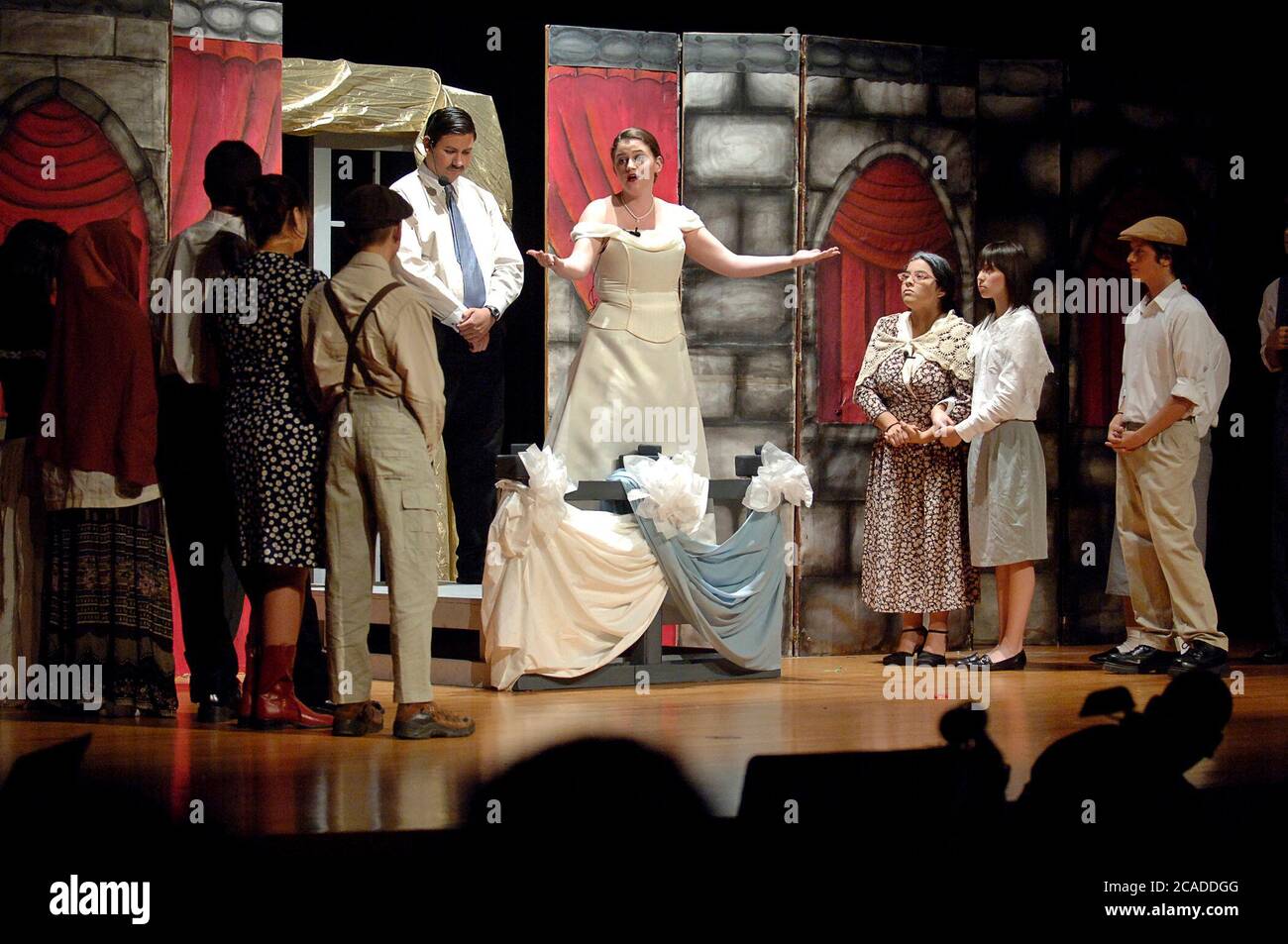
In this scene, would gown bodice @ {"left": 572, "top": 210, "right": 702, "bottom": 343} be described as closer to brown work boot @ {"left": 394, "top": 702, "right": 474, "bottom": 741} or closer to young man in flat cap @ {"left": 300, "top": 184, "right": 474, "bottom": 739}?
young man in flat cap @ {"left": 300, "top": 184, "right": 474, "bottom": 739}

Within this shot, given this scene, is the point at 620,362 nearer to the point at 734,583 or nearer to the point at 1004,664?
the point at 734,583

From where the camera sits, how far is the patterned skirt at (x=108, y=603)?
15.4ft

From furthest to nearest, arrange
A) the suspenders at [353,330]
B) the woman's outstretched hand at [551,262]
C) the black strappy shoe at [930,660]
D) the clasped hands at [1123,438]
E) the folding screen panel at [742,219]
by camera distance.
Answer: the folding screen panel at [742,219] < the black strappy shoe at [930,660] < the clasped hands at [1123,438] < the woman's outstretched hand at [551,262] < the suspenders at [353,330]

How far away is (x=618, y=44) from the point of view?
6.71 metres

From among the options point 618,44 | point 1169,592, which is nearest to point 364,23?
point 618,44

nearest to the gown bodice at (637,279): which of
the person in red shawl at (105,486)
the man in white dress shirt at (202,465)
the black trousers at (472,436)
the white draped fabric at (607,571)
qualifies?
the white draped fabric at (607,571)

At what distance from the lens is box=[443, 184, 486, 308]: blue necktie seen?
598 centimetres

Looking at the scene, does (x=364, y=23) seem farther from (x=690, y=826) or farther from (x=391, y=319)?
(x=690, y=826)

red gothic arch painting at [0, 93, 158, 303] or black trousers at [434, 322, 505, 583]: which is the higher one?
red gothic arch painting at [0, 93, 158, 303]

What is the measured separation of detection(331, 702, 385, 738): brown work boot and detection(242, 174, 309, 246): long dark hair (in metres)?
1.38

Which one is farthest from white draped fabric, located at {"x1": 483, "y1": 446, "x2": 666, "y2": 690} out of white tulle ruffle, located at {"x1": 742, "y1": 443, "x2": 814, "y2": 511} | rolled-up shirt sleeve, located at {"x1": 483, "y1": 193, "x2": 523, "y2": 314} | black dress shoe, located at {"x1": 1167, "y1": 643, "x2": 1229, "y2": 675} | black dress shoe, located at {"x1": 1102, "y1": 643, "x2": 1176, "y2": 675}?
black dress shoe, located at {"x1": 1167, "y1": 643, "x2": 1229, "y2": 675}

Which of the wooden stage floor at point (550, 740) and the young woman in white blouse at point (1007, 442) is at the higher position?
the young woman in white blouse at point (1007, 442)

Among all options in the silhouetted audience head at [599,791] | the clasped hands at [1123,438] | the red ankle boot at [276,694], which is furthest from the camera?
the clasped hands at [1123,438]

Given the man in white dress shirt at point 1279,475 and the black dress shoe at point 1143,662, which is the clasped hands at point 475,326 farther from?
the man in white dress shirt at point 1279,475
